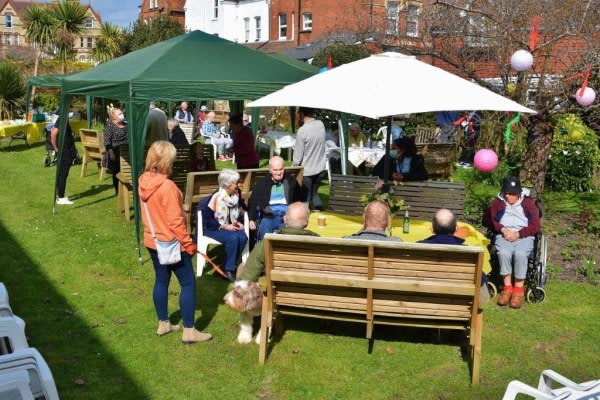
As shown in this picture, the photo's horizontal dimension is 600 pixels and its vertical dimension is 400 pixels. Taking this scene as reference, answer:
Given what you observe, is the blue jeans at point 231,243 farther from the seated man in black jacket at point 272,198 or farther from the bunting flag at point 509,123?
the bunting flag at point 509,123

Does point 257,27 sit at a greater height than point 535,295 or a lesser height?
greater

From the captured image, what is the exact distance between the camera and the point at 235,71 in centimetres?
927

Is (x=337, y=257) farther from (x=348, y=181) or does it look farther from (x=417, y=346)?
(x=348, y=181)

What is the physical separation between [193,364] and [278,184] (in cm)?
272

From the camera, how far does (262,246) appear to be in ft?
16.1

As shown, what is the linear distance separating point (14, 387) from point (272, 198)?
458 cm

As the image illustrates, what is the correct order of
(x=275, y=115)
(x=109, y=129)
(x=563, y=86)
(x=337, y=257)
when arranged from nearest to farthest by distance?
1. (x=337, y=257)
2. (x=563, y=86)
3. (x=109, y=129)
4. (x=275, y=115)

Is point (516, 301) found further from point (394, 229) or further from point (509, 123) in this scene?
point (509, 123)

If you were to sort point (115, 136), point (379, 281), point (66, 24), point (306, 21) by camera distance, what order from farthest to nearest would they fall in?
point (306, 21) → point (66, 24) → point (115, 136) → point (379, 281)

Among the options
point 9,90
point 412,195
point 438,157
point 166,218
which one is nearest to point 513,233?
point 412,195

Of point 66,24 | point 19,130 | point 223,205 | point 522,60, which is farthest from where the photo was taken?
point 66,24

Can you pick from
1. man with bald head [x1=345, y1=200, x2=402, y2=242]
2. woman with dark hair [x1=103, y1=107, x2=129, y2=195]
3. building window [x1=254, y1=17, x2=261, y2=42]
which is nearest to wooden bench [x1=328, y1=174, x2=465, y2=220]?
man with bald head [x1=345, y1=200, x2=402, y2=242]

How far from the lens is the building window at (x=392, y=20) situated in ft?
34.7

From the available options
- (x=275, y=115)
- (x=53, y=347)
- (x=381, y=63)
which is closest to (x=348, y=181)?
(x=381, y=63)
